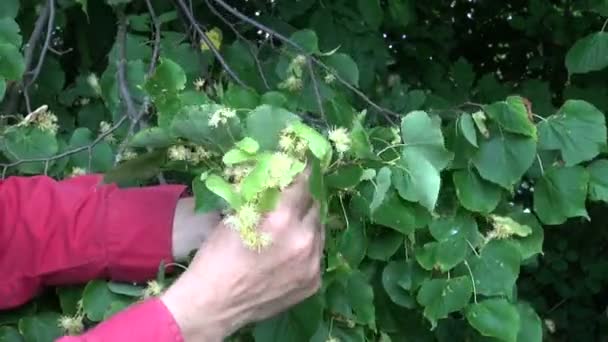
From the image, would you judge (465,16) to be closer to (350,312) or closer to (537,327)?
(537,327)

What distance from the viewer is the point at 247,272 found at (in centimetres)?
66

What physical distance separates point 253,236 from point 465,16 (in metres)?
1.86

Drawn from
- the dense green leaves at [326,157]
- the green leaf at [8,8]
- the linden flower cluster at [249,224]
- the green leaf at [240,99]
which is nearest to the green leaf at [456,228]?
the dense green leaves at [326,157]

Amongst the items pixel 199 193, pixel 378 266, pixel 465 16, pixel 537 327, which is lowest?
pixel 465 16

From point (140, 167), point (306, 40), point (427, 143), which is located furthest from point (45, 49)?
point (427, 143)

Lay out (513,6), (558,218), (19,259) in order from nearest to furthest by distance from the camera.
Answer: (19,259) → (558,218) → (513,6)

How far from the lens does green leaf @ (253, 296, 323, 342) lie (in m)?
0.84

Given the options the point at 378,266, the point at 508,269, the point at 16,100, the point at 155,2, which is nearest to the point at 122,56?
the point at 16,100

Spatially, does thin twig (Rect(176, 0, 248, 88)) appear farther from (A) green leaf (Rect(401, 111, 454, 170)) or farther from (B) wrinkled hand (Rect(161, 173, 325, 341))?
(B) wrinkled hand (Rect(161, 173, 325, 341))

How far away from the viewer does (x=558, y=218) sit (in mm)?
980

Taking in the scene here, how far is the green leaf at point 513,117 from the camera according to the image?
92 centimetres

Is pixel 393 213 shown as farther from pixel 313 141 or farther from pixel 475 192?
pixel 313 141

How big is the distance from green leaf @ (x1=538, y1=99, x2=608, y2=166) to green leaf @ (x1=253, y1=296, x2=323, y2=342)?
318mm

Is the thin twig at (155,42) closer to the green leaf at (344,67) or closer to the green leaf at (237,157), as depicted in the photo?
the green leaf at (344,67)
